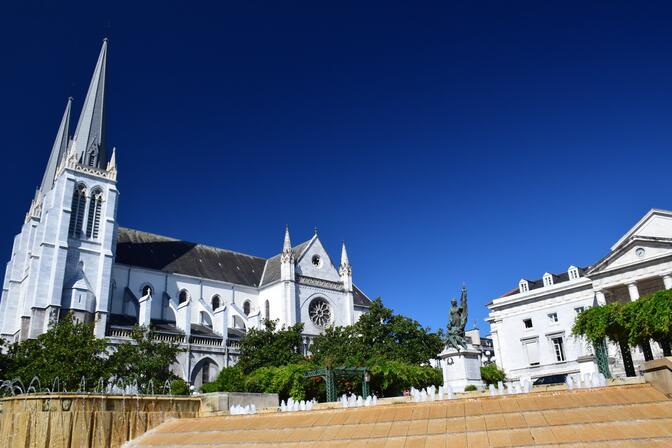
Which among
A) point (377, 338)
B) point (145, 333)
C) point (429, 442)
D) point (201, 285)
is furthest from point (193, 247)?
point (429, 442)

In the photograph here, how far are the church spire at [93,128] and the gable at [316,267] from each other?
2328cm

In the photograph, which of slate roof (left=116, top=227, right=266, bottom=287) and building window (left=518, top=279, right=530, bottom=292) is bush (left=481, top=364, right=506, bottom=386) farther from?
slate roof (left=116, top=227, right=266, bottom=287)

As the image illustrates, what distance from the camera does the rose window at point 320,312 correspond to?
59.7 m

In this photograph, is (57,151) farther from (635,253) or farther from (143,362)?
(635,253)

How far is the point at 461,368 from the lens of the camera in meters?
23.2

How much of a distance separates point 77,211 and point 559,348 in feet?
147

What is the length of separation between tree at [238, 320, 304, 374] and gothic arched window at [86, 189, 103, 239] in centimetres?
1660

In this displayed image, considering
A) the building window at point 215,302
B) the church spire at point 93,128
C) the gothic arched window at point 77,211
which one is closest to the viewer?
the gothic arched window at point 77,211

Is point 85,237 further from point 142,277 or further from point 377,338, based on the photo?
point 377,338

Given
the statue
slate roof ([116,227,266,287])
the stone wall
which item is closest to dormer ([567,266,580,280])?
the statue

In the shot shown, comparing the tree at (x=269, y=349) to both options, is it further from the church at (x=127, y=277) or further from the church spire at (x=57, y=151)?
the church spire at (x=57, y=151)

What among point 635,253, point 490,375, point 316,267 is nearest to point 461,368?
point 490,375

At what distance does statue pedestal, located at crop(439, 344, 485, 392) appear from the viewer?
23.1 meters

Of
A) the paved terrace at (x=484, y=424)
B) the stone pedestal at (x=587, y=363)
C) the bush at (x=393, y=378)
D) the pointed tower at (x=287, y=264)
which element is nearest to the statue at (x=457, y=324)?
the bush at (x=393, y=378)
